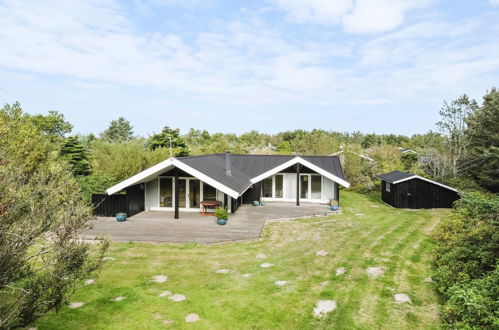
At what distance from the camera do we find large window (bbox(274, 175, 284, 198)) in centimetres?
2212

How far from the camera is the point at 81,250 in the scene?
4.97 m

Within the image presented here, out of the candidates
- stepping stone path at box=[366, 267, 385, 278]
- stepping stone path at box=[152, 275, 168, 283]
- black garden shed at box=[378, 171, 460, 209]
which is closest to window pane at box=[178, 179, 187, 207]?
stepping stone path at box=[152, 275, 168, 283]

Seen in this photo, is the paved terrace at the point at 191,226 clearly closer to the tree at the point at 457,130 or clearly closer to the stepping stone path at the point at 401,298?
the stepping stone path at the point at 401,298

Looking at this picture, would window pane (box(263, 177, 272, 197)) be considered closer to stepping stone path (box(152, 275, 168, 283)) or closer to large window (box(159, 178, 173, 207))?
large window (box(159, 178, 173, 207))

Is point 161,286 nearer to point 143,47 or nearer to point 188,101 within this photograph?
point 143,47

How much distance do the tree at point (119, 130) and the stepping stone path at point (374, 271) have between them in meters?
65.5

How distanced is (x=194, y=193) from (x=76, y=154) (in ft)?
48.2

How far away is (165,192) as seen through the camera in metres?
17.7

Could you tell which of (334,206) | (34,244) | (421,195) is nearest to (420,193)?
(421,195)

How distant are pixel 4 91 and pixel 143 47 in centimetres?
1521

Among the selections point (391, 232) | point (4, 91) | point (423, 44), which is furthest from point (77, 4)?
point (423, 44)

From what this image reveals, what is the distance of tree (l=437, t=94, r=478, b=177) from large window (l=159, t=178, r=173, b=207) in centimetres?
2202

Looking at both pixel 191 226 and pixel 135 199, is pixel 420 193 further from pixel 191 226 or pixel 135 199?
pixel 135 199

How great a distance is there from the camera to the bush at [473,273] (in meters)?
5.38
